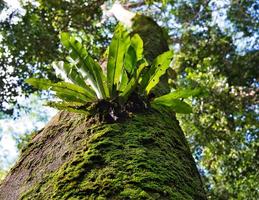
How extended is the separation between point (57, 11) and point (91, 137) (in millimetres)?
6573

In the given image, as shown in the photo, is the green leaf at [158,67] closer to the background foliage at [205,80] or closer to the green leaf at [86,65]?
the green leaf at [86,65]

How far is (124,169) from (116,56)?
915 millimetres

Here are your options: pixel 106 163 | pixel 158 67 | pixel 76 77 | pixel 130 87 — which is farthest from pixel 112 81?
pixel 106 163

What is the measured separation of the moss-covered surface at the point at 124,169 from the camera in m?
1.38

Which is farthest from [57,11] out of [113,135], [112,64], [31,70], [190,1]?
[113,135]

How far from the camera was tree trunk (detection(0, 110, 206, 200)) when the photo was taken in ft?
4.60

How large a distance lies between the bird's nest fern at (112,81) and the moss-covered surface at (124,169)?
0.55 ft

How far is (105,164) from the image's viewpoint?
157cm

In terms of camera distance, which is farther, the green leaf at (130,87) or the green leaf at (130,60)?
the green leaf at (130,60)

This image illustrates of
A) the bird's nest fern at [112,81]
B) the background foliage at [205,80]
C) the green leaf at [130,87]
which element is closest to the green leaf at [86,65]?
the bird's nest fern at [112,81]

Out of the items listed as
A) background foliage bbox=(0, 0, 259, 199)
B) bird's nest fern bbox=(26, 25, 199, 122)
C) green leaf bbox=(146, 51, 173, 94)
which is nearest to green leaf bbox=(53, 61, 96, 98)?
bird's nest fern bbox=(26, 25, 199, 122)

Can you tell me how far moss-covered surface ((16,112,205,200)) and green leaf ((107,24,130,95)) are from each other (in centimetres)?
28

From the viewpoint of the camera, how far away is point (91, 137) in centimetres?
187

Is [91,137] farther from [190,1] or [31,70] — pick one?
[190,1]
